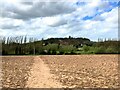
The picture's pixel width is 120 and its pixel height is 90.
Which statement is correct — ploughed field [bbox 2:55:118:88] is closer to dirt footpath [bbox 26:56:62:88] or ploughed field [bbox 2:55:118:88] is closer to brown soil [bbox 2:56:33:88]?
brown soil [bbox 2:56:33:88]

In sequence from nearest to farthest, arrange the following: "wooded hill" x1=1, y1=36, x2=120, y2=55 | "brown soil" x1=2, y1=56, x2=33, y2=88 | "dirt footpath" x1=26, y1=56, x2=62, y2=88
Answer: "dirt footpath" x1=26, y1=56, x2=62, y2=88 < "brown soil" x1=2, y1=56, x2=33, y2=88 < "wooded hill" x1=1, y1=36, x2=120, y2=55

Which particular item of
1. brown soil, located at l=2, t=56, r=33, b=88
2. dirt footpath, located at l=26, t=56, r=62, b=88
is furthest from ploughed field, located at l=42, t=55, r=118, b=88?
brown soil, located at l=2, t=56, r=33, b=88

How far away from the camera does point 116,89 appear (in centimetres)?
856

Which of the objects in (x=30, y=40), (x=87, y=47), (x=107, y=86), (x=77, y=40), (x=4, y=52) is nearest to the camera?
(x=107, y=86)

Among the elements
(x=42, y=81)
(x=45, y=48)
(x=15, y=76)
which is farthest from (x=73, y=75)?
(x=45, y=48)

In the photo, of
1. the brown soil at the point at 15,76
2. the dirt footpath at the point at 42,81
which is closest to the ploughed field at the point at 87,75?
the dirt footpath at the point at 42,81

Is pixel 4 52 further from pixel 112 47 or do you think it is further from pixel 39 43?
pixel 112 47

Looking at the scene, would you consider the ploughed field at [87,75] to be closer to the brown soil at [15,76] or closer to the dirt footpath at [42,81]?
the dirt footpath at [42,81]

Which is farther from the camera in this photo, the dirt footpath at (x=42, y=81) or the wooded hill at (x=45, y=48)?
the wooded hill at (x=45, y=48)

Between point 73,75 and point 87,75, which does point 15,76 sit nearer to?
point 73,75

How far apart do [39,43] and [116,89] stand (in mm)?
55421

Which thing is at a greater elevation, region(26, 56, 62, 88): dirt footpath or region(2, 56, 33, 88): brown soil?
region(2, 56, 33, 88): brown soil

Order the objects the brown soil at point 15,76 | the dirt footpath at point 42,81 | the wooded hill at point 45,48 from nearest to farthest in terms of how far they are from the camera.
Answer: 1. the dirt footpath at point 42,81
2. the brown soil at point 15,76
3. the wooded hill at point 45,48

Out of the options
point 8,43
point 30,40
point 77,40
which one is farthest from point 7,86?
point 77,40
